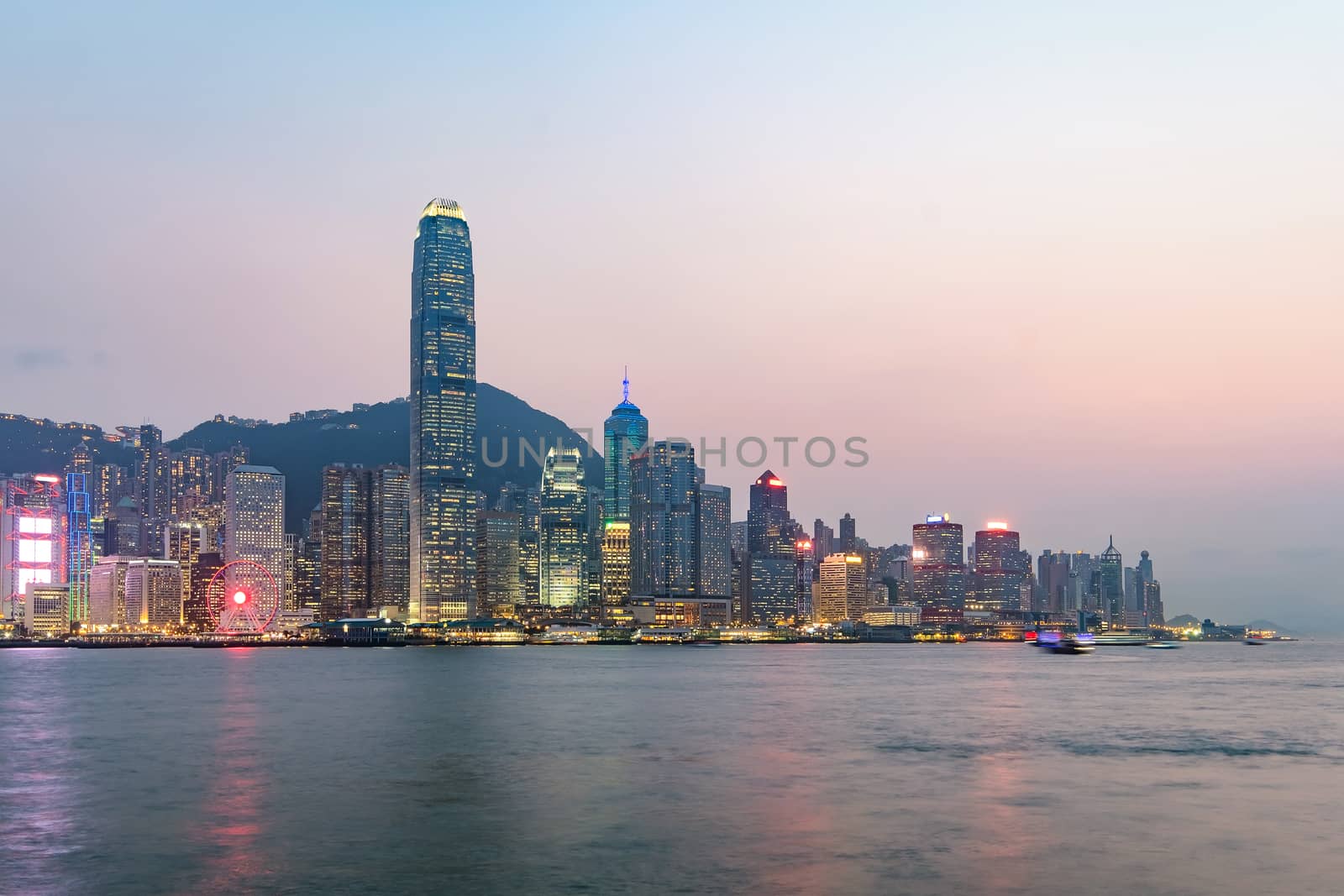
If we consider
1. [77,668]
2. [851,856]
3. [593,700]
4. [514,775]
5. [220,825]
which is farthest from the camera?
[77,668]

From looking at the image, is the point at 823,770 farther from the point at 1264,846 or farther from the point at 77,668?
the point at 77,668

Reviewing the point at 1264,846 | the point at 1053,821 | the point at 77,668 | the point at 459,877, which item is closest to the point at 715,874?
the point at 459,877

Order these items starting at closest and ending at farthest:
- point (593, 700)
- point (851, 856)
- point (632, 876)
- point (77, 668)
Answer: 1. point (632, 876)
2. point (851, 856)
3. point (593, 700)
4. point (77, 668)

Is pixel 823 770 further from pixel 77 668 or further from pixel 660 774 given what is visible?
pixel 77 668

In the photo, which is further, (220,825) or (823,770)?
(823,770)

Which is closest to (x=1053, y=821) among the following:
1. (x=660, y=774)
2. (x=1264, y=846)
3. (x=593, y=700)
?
(x=1264, y=846)

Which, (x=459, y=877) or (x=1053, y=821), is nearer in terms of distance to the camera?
(x=459, y=877)
